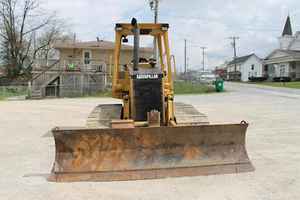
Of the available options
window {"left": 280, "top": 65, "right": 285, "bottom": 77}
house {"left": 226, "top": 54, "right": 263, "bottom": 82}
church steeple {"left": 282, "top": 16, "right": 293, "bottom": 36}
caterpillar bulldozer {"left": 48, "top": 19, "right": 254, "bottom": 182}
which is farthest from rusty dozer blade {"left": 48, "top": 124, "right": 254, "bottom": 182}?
church steeple {"left": 282, "top": 16, "right": 293, "bottom": 36}

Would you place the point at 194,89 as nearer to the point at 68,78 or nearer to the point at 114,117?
the point at 68,78

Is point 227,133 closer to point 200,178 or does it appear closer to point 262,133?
point 200,178

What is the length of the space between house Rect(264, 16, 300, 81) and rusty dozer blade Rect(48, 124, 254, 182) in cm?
5364

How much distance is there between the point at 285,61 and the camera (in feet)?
219

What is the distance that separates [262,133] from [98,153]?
603 centimetres

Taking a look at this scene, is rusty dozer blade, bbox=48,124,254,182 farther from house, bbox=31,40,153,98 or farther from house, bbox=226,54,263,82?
house, bbox=226,54,263,82

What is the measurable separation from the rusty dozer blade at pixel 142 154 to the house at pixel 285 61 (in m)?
53.6

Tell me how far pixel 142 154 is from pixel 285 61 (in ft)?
215

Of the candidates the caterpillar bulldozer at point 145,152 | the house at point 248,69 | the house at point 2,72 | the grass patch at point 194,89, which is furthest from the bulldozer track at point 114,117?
the house at point 248,69

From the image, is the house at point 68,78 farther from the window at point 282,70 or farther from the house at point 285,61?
the window at point 282,70

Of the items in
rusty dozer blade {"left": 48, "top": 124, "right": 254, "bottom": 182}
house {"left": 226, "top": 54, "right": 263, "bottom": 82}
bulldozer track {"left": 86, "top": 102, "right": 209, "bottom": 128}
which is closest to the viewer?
rusty dozer blade {"left": 48, "top": 124, "right": 254, "bottom": 182}

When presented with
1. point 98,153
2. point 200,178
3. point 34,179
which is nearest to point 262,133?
point 200,178

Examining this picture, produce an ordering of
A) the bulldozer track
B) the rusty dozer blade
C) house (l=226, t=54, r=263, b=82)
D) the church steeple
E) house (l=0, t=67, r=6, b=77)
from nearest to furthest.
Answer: the rusty dozer blade
the bulldozer track
house (l=0, t=67, r=6, b=77)
house (l=226, t=54, r=263, b=82)
the church steeple

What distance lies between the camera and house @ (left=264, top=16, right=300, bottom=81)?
64500 millimetres
